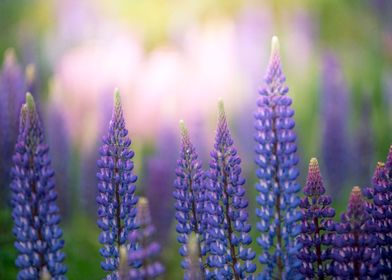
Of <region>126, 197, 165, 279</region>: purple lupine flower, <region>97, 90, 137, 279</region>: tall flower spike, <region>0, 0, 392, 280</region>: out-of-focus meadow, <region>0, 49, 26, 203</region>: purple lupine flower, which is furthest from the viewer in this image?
<region>0, 0, 392, 280</region>: out-of-focus meadow

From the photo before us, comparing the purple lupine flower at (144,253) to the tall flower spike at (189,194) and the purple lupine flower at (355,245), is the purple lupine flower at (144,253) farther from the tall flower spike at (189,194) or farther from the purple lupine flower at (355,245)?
the purple lupine flower at (355,245)

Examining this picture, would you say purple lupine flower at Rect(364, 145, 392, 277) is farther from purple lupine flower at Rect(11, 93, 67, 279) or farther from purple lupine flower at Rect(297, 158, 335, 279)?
purple lupine flower at Rect(11, 93, 67, 279)

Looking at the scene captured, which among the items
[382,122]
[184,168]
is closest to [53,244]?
[184,168]

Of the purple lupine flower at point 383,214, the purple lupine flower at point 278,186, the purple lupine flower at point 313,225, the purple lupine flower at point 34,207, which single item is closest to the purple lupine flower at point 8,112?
the purple lupine flower at point 34,207

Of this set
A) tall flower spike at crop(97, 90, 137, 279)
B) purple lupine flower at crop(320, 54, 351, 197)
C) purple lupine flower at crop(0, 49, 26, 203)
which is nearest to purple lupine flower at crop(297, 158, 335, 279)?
tall flower spike at crop(97, 90, 137, 279)

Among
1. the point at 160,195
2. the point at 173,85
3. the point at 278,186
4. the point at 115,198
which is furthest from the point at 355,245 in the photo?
the point at 173,85

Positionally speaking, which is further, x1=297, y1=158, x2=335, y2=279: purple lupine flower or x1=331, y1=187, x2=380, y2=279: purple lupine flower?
x1=297, y1=158, x2=335, y2=279: purple lupine flower
